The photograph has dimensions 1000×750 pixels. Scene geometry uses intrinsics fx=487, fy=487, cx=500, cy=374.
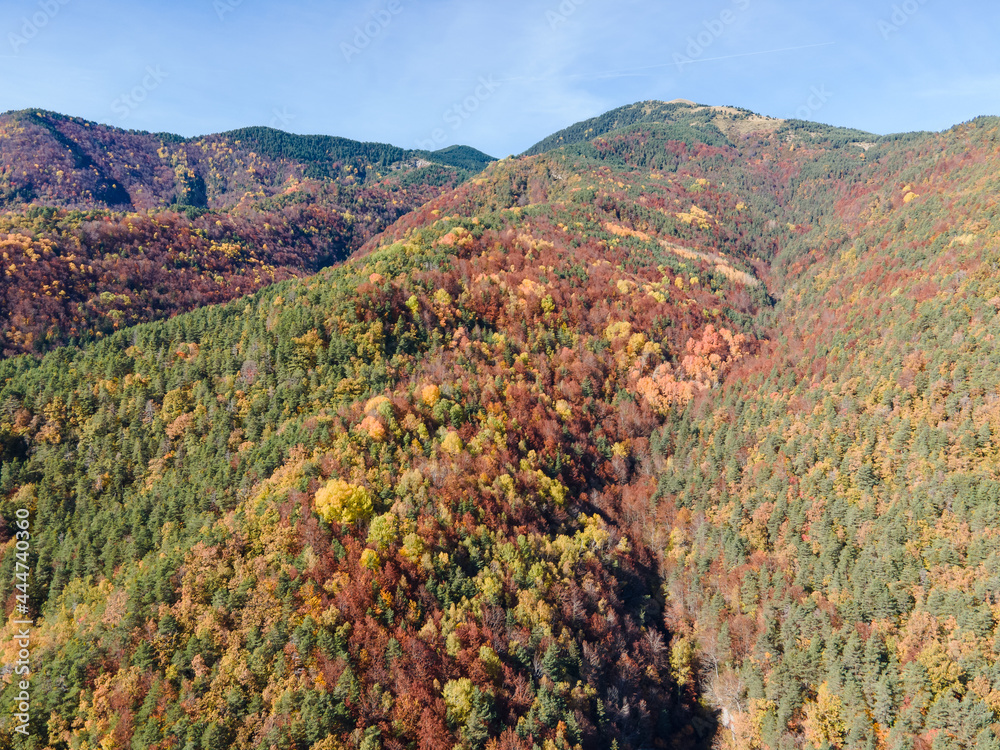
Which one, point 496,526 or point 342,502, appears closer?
point 342,502

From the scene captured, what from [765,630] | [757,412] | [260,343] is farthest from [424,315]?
[765,630]

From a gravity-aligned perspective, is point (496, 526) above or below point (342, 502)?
below

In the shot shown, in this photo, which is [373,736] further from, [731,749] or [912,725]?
[912,725]

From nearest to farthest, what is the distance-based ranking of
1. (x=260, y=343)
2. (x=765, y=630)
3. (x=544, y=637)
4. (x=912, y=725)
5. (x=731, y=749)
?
(x=912, y=725)
(x=544, y=637)
(x=731, y=749)
(x=765, y=630)
(x=260, y=343)

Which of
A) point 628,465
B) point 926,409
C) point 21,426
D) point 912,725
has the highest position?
point 926,409

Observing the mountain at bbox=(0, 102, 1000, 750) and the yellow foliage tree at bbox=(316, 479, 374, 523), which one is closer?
the mountain at bbox=(0, 102, 1000, 750)

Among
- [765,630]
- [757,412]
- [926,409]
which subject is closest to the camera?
[765,630]

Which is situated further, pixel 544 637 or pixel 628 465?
pixel 628 465

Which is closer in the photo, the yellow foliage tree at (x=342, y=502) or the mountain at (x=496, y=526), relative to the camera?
the mountain at (x=496, y=526)
